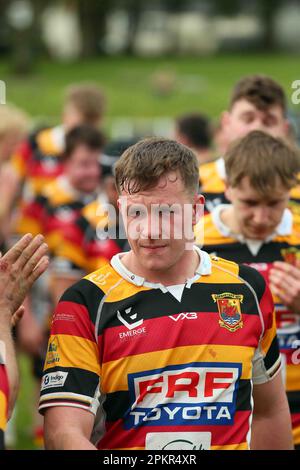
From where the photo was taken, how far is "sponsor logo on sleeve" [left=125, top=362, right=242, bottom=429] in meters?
3.88

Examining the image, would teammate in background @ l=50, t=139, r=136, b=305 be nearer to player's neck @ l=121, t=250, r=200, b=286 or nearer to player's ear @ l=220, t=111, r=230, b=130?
player's ear @ l=220, t=111, r=230, b=130

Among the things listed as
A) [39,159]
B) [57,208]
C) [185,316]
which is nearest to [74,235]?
[57,208]

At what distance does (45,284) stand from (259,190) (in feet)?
17.2

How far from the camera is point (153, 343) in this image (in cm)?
392

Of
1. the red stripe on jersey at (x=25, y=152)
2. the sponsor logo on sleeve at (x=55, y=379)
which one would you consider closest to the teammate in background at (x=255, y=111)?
the sponsor logo on sleeve at (x=55, y=379)

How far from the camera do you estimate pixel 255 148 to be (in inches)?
203

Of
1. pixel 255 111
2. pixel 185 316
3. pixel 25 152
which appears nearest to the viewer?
pixel 185 316

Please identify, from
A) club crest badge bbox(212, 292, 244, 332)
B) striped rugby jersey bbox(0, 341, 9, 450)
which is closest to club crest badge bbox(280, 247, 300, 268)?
club crest badge bbox(212, 292, 244, 332)

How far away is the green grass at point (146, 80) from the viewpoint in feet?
127

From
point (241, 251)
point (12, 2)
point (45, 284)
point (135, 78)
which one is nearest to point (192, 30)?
point (12, 2)

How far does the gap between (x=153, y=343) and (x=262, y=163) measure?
4.87ft

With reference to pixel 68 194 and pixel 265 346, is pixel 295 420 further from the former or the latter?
pixel 68 194

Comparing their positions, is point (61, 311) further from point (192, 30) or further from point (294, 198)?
point (192, 30)

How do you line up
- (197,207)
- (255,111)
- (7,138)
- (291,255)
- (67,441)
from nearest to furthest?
(67,441) < (197,207) < (291,255) < (255,111) < (7,138)
